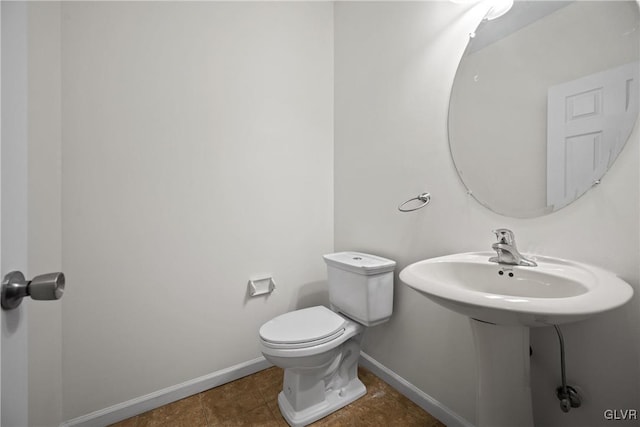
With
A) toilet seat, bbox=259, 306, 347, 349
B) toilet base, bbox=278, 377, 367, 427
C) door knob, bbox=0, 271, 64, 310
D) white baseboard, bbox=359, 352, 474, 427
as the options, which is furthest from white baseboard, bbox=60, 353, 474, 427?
door knob, bbox=0, 271, 64, 310

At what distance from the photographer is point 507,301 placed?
608 mm

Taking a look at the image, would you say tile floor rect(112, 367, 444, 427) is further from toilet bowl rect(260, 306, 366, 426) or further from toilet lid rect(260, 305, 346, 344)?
toilet lid rect(260, 305, 346, 344)

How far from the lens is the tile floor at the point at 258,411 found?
1.26 m

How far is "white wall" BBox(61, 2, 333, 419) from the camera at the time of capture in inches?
47.1

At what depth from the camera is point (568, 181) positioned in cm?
89

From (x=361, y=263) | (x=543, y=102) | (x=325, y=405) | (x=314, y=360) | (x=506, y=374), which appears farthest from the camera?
(x=361, y=263)

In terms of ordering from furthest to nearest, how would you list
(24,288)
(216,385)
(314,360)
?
(216,385) < (314,360) < (24,288)

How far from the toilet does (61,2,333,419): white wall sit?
1.31 feet

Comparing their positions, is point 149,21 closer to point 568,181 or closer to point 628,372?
point 568,181

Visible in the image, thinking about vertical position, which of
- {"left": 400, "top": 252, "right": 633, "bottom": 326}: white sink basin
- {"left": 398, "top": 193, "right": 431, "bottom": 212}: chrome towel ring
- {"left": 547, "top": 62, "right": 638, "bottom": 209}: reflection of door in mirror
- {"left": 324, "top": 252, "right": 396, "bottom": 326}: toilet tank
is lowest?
{"left": 324, "top": 252, "right": 396, "bottom": 326}: toilet tank

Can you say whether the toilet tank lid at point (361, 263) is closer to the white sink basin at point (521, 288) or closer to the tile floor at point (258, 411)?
the white sink basin at point (521, 288)

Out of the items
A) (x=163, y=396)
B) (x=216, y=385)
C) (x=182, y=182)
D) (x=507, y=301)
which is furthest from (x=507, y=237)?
(x=163, y=396)

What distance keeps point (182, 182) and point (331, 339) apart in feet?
3.69

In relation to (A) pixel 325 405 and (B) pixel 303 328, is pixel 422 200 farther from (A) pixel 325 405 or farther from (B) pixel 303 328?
(A) pixel 325 405
